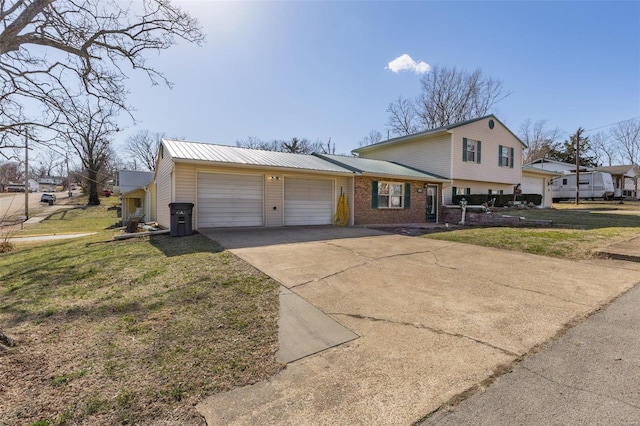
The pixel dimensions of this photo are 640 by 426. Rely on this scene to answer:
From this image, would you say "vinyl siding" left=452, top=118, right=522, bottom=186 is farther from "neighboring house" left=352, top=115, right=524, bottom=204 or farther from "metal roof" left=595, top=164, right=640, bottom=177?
"metal roof" left=595, top=164, right=640, bottom=177

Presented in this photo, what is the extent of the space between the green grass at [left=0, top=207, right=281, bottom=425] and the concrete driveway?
0.33 metres

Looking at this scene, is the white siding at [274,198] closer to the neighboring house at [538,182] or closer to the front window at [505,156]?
the front window at [505,156]

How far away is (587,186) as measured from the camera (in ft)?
111

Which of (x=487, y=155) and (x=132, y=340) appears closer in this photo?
(x=132, y=340)

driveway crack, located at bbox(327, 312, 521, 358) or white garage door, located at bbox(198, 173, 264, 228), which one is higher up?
white garage door, located at bbox(198, 173, 264, 228)

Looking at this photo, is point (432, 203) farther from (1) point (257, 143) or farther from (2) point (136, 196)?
(1) point (257, 143)

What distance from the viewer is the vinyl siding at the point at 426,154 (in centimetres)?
1719

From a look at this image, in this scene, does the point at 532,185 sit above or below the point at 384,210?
above

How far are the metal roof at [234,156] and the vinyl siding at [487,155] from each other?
8.14 m

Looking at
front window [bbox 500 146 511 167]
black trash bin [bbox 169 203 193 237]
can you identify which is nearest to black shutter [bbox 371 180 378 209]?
black trash bin [bbox 169 203 193 237]

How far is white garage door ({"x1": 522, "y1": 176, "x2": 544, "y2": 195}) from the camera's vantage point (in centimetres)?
2381

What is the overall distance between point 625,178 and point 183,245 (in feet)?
177

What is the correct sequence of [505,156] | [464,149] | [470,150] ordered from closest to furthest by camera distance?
[464,149], [470,150], [505,156]

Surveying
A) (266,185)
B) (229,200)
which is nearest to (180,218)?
(229,200)
